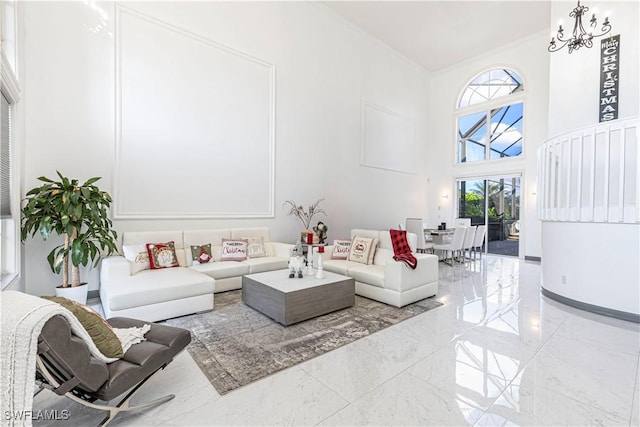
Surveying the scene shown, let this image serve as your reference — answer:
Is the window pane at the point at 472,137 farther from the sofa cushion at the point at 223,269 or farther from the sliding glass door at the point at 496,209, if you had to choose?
the sofa cushion at the point at 223,269

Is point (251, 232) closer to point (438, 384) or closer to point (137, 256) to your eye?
point (137, 256)

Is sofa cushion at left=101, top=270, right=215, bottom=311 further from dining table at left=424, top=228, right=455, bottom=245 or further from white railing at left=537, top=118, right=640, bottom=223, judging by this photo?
→ dining table at left=424, top=228, right=455, bottom=245

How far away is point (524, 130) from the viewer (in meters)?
7.73

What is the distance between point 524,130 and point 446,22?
3.45 metres

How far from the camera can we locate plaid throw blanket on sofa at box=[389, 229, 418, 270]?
371 centimetres

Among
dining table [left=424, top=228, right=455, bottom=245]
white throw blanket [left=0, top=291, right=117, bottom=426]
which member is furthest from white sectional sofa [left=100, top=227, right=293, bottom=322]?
dining table [left=424, top=228, right=455, bottom=245]

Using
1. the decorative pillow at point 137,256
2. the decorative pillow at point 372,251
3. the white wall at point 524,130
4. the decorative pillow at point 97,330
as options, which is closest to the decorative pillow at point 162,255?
the decorative pillow at point 137,256

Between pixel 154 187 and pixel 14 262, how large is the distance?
182 cm

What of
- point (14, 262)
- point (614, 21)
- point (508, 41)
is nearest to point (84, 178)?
point (14, 262)

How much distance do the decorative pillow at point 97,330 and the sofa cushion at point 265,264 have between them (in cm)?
279

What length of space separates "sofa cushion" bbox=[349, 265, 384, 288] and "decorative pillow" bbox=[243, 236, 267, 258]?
5.48ft

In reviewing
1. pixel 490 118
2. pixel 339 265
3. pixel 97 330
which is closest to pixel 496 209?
pixel 490 118

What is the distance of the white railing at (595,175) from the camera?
3.26 meters

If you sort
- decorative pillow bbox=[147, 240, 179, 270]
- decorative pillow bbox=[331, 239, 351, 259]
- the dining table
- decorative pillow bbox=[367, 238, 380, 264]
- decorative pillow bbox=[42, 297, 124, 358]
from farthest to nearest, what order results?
the dining table < decorative pillow bbox=[331, 239, 351, 259] < decorative pillow bbox=[367, 238, 380, 264] < decorative pillow bbox=[147, 240, 179, 270] < decorative pillow bbox=[42, 297, 124, 358]
